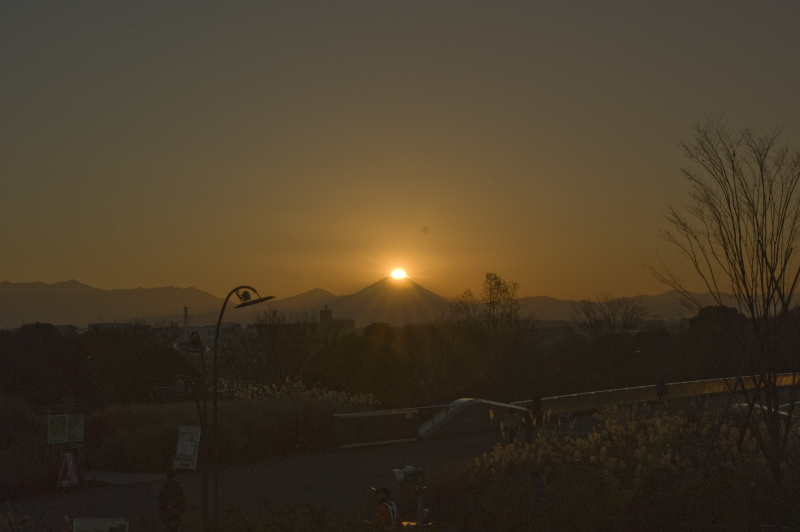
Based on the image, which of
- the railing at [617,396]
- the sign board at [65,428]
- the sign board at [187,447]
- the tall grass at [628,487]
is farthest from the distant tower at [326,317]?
the tall grass at [628,487]

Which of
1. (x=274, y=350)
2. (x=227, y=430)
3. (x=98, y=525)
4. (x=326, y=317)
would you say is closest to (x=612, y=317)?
(x=326, y=317)

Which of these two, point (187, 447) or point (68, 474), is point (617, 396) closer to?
point (187, 447)

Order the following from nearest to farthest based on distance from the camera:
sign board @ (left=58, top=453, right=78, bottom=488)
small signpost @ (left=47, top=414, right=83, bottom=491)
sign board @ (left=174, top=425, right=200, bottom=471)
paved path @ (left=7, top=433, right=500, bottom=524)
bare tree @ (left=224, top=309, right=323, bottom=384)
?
paved path @ (left=7, top=433, right=500, bottom=524)
sign board @ (left=174, top=425, right=200, bottom=471)
sign board @ (left=58, top=453, right=78, bottom=488)
small signpost @ (left=47, top=414, right=83, bottom=491)
bare tree @ (left=224, top=309, right=323, bottom=384)

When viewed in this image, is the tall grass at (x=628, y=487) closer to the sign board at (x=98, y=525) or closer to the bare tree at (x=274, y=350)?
the sign board at (x=98, y=525)

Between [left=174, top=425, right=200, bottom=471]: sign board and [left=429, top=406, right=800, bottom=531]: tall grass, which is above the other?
[left=174, top=425, right=200, bottom=471]: sign board

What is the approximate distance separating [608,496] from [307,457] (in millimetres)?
11399

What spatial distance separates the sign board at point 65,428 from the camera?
738 inches

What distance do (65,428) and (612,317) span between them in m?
57.5

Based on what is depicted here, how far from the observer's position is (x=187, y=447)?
17188mm

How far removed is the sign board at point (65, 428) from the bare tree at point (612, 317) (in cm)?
5201

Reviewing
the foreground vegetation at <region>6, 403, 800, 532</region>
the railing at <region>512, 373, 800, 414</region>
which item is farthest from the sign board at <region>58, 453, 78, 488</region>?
the railing at <region>512, 373, 800, 414</region>

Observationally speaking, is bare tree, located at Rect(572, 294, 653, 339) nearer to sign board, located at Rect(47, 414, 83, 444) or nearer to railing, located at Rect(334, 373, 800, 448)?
railing, located at Rect(334, 373, 800, 448)

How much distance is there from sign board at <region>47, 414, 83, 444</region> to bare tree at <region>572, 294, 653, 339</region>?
171 feet

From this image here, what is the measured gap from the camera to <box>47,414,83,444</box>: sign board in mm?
18734
